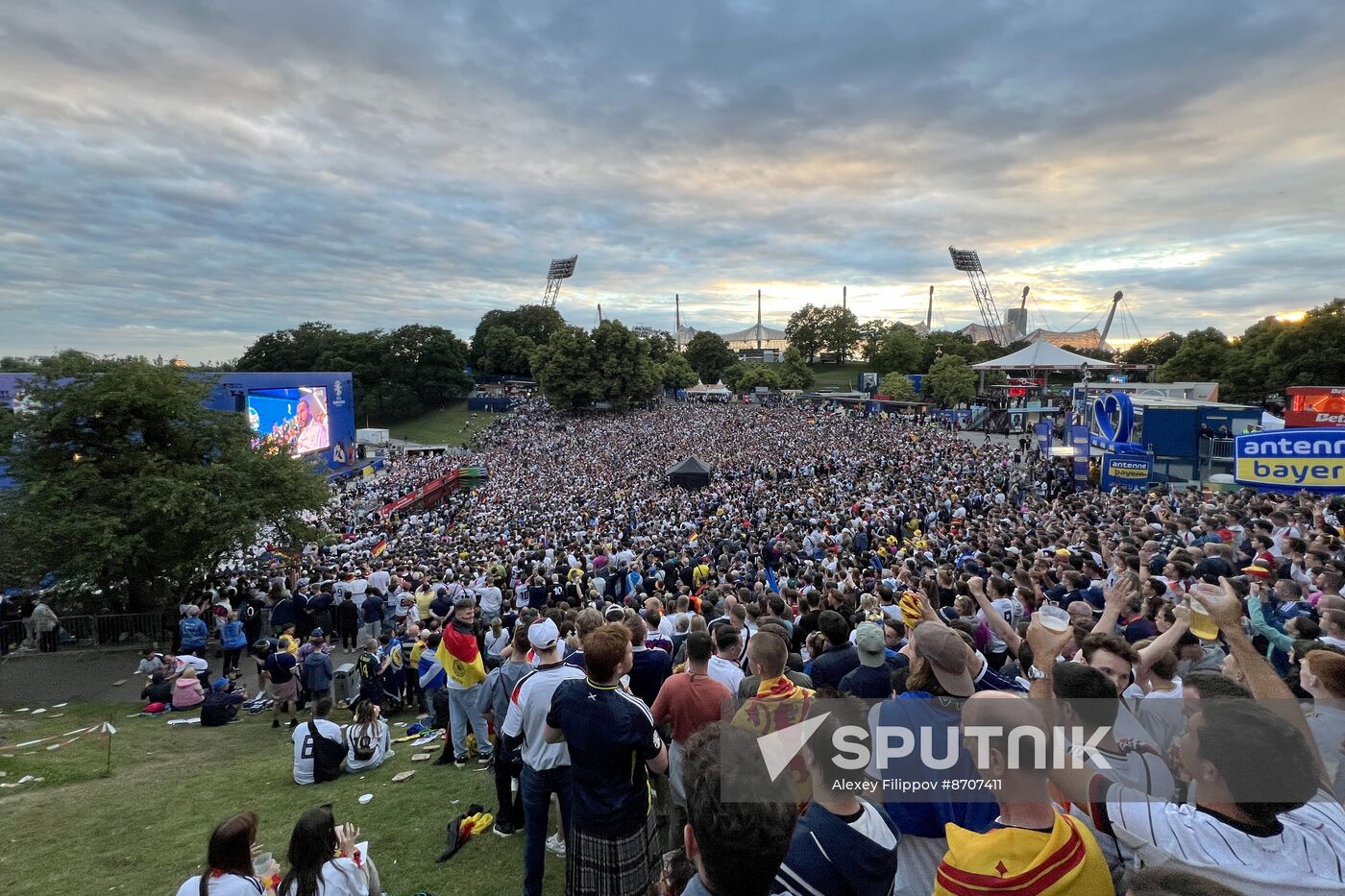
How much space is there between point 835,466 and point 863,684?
74.6 feet

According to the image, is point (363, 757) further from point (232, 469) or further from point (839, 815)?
point (232, 469)

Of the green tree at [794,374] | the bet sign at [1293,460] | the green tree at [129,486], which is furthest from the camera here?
the green tree at [794,374]

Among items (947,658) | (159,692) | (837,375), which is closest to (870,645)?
(947,658)

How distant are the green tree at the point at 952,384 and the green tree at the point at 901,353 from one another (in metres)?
14.8

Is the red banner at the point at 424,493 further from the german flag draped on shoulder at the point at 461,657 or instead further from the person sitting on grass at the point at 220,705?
the german flag draped on shoulder at the point at 461,657

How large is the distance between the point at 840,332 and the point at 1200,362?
42731 mm

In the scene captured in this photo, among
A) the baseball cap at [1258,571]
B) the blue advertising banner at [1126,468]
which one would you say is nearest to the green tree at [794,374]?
the blue advertising banner at [1126,468]

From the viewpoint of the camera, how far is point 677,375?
71.4 metres

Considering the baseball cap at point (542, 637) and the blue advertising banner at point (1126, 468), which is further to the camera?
the blue advertising banner at point (1126, 468)

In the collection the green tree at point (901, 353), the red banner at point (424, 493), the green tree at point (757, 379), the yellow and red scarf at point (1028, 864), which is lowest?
the red banner at point (424, 493)

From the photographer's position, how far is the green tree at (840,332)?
91.8 meters

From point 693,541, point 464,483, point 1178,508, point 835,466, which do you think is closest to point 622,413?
point 464,483

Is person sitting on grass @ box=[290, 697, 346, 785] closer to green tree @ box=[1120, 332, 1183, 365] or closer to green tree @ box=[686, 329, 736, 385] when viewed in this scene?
green tree @ box=[686, 329, 736, 385]

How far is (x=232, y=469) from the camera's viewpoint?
46.0 ft
